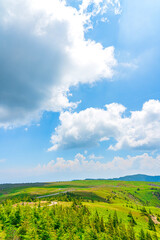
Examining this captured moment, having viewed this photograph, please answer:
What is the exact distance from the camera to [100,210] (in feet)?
315

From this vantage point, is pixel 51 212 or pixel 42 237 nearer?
pixel 42 237

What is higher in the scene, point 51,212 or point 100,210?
point 51,212

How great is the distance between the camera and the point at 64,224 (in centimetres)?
6244

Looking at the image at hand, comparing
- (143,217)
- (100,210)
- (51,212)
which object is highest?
(51,212)

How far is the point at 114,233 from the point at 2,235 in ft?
139

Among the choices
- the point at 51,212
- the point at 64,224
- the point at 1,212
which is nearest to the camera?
the point at 64,224

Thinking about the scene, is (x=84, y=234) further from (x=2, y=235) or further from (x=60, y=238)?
(x=2, y=235)

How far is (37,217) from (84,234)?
24.6m

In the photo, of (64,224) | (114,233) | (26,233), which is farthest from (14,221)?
(114,233)

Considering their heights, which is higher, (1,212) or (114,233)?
(1,212)

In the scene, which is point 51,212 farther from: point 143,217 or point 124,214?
point 143,217

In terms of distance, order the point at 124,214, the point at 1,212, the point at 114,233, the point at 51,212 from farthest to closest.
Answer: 1. the point at 124,214
2. the point at 51,212
3. the point at 1,212
4. the point at 114,233

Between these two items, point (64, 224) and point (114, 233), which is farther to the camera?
point (64, 224)

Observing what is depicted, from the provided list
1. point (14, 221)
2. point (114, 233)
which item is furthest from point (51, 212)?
point (114, 233)
